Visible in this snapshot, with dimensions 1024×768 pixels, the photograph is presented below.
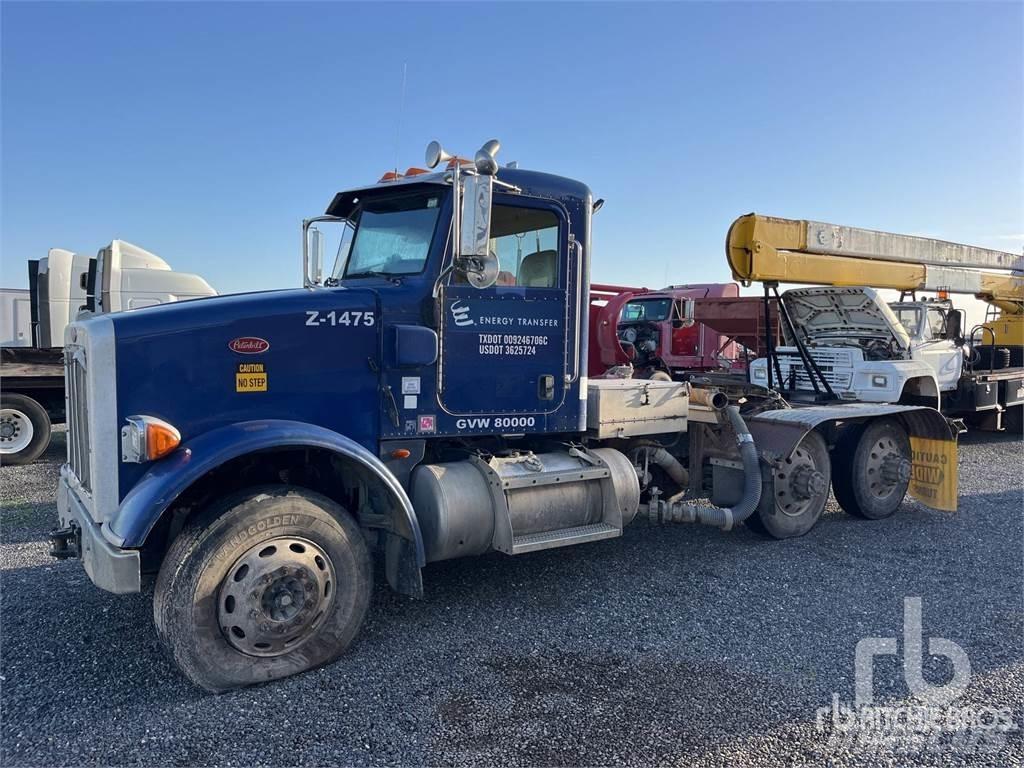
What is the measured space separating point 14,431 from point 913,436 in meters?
11.5

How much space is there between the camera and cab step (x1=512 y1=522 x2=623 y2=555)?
4.71 meters

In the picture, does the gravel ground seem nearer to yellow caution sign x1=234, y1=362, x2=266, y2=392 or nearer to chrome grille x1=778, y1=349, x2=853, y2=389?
yellow caution sign x1=234, y1=362, x2=266, y2=392

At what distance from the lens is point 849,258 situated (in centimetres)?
839

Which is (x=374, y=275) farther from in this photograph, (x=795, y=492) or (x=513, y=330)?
(x=795, y=492)

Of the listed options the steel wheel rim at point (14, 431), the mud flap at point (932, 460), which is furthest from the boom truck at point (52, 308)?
the mud flap at point (932, 460)

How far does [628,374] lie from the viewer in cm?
657

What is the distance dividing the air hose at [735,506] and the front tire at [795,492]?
0.21 m

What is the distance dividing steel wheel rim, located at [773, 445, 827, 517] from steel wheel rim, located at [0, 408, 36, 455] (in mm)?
9918

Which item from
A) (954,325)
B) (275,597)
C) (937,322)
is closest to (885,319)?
(937,322)

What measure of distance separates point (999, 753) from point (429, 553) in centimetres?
308

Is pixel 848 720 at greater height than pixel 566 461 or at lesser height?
lesser

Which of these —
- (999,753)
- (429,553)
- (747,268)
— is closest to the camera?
(999,753)

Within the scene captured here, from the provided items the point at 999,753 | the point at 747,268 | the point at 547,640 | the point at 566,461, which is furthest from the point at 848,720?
the point at 747,268

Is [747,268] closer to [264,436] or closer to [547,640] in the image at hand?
[547,640]
